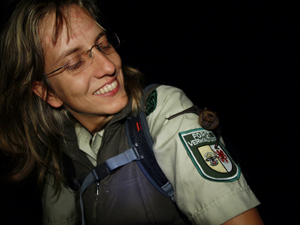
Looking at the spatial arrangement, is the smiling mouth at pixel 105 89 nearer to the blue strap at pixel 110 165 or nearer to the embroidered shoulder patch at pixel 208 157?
the blue strap at pixel 110 165

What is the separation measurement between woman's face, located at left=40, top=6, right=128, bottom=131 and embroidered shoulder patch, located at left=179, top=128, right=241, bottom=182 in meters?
0.52

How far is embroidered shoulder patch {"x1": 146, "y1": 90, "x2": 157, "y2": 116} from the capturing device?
0.98 metres

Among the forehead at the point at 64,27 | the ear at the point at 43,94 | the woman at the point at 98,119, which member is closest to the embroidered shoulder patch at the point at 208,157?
the woman at the point at 98,119

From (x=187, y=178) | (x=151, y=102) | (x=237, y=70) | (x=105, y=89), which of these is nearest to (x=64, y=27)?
(x=105, y=89)

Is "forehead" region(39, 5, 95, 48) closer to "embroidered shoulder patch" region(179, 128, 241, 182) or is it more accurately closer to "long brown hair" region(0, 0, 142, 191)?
"long brown hair" region(0, 0, 142, 191)

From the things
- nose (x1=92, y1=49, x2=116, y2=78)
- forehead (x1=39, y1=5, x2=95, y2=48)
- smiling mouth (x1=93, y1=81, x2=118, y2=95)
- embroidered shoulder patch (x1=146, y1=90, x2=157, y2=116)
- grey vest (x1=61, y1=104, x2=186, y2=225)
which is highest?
forehead (x1=39, y1=5, x2=95, y2=48)

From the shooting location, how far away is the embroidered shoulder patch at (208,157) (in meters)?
0.72

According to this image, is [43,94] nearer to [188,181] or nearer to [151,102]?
[151,102]

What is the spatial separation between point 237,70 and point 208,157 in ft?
6.20


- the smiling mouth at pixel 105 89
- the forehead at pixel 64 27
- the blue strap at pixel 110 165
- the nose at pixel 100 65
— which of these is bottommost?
the blue strap at pixel 110 165

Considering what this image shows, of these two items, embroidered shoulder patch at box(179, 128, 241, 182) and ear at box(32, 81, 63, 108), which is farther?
ear at box(32, 81, 63, 108)

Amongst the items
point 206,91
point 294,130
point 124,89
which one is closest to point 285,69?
point 294,130

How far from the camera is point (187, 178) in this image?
2.44ft

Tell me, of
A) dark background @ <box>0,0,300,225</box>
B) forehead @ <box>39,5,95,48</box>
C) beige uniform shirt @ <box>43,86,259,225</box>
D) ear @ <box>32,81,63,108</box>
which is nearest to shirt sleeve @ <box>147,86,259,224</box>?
beige uniform shirt @ <box>43,86,259,225</box>
